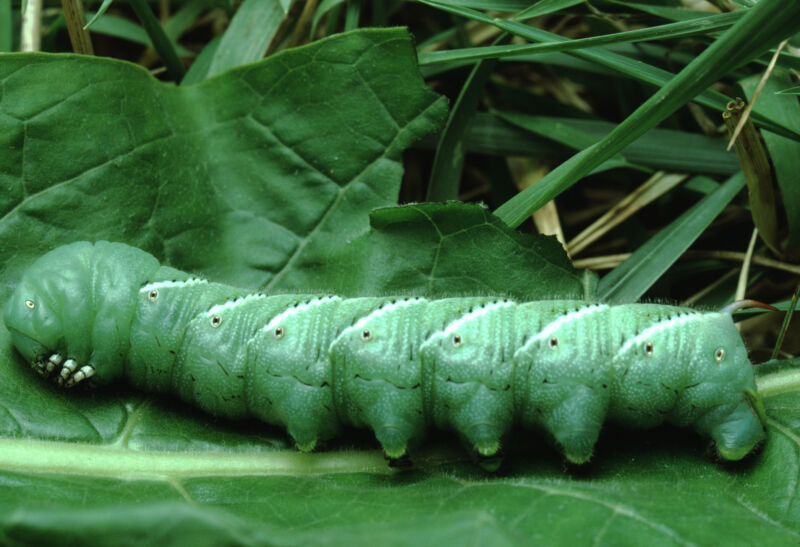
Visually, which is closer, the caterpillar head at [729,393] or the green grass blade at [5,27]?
the caterpillar head at [729,393]

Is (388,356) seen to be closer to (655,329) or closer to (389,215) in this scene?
(389,215)

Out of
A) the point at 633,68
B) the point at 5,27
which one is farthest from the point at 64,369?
the point at 633,68

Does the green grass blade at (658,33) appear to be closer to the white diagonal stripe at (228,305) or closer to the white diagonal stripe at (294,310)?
the white diagonal stripe at (294,310)

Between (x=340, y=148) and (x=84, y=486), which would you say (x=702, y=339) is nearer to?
(x=340, y=148)

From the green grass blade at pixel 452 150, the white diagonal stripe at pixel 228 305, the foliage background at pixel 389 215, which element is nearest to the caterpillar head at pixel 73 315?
the foliage background at pixel 389 215

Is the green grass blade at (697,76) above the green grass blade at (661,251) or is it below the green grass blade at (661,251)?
above

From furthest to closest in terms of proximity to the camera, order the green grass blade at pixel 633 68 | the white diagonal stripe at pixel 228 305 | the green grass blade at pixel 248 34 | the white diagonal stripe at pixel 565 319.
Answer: the green grass blade at pixel 248 34 → the green grass blade at pixel 633 68 → the white diagonal stripe at pixel 228 305 → the white diagonal stripe at pixel 565 319
